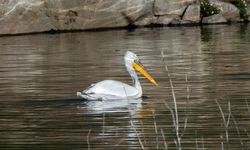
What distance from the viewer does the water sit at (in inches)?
432

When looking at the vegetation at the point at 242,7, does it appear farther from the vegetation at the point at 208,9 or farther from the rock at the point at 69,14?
the rock at the point at 69,14

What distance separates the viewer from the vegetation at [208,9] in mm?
34031

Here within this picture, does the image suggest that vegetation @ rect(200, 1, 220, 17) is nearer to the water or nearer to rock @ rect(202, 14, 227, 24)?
rock @ rect(202, 14, 227, 24)

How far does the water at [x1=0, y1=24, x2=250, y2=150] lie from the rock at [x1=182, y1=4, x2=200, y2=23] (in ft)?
14.1

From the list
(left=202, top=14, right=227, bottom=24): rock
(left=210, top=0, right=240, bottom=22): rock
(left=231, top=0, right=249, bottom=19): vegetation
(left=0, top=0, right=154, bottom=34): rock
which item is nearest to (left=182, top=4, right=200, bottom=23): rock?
(left=202, top=14, right=227, bottom=24): rock

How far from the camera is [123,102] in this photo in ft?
48.1

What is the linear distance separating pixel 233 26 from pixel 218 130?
21884mm

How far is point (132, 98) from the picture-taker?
14859 mm

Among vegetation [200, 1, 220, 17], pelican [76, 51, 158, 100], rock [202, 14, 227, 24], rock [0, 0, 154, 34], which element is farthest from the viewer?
rock [202, 14, 227, 24]

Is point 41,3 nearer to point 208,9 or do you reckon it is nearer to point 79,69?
point 208,9

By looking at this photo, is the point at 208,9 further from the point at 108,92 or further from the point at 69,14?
the point at 108,92

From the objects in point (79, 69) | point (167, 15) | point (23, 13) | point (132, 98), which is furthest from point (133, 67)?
point (167, 15)

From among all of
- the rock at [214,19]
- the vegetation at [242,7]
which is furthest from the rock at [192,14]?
the vegetation at [242,7]

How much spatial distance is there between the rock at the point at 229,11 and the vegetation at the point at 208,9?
212 millimetres
